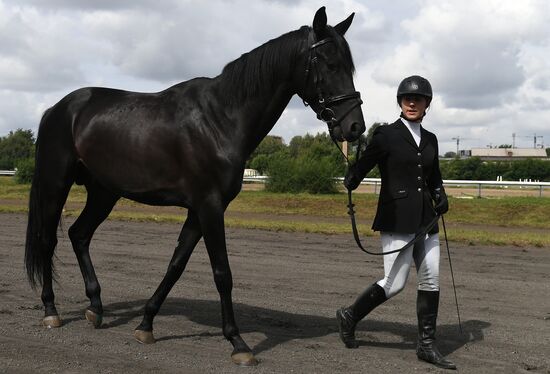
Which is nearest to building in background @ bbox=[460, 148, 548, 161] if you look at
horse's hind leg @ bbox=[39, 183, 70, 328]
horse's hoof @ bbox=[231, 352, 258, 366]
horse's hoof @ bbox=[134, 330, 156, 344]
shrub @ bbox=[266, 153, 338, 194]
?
shrub @ bbox=[266, 153, 338, 194]

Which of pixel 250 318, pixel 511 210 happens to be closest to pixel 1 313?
pixel 250 318

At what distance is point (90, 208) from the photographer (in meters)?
6.77

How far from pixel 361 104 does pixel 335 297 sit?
133 inches

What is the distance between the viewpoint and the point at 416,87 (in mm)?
5051

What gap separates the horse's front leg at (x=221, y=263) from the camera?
16.7 ft

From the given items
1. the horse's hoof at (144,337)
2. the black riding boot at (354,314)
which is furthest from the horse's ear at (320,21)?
the horse's hoof at (144,337)

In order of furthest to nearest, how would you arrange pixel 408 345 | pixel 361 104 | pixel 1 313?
pixel 1 313 < pixel 408 345 < pixel 361 104

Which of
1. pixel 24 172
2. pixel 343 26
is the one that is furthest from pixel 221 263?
pixel 24 172

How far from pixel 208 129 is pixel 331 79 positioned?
3.37ft

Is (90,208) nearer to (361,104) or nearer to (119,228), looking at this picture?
(361,104)

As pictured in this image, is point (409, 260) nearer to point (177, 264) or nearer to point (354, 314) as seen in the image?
point (354, 314)

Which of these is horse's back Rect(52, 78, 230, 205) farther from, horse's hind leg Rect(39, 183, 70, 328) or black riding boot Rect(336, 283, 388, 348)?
black riding boot Rect(336, 283, 388, 348)

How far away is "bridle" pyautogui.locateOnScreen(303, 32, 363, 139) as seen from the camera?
15.9 feet

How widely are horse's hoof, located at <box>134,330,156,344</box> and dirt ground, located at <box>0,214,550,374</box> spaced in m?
0.10
